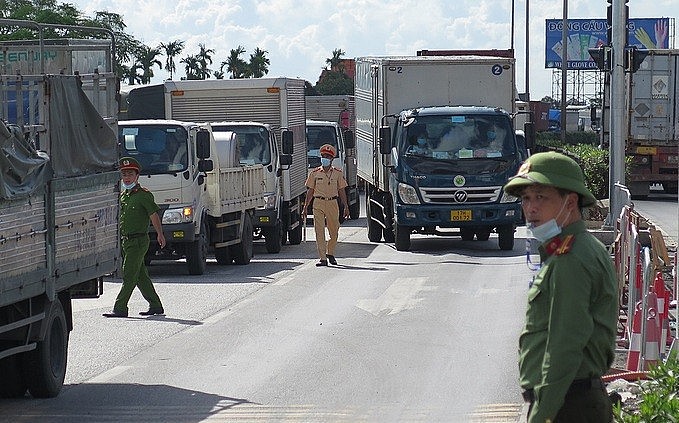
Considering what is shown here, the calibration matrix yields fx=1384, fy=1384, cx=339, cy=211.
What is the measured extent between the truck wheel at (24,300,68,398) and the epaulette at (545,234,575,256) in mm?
5978

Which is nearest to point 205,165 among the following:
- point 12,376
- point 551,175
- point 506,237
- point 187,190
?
point 187,190

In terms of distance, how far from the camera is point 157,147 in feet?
68.9

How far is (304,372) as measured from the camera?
1138cm

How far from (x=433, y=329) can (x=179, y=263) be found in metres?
10.2

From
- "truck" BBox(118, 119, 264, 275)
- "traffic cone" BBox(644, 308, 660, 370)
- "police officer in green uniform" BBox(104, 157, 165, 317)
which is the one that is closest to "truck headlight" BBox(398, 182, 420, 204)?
"truck" BBox(118, 119, 264, 275)

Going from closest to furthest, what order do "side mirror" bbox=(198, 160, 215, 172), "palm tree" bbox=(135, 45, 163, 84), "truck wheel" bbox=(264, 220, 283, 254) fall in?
"side mirror" bbox=(198, 160, 215, 172) → "truck wheel" bbox=(264, 220, 283, 254) → "palm tree" bbox=(135, 45, 163, 84)

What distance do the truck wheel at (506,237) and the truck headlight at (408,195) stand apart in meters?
1.60

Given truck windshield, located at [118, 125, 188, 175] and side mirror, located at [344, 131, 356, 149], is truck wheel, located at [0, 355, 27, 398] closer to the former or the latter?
truck windshield, located at [118, 125, 188, 175]

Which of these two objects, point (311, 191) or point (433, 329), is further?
point (311, 191)

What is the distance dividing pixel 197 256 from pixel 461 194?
5628mm

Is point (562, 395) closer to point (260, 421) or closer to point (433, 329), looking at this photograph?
point (260, 421)

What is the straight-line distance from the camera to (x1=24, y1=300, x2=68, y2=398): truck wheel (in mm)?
10156

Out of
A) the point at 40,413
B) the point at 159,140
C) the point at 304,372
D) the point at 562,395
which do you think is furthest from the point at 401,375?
the point at 159,140

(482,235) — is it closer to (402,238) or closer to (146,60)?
(402,238)
